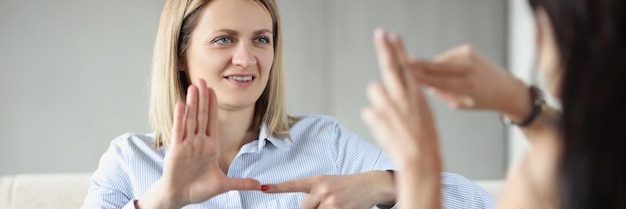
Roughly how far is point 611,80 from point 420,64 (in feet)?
0.78

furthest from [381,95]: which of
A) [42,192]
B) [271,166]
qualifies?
[42,192]

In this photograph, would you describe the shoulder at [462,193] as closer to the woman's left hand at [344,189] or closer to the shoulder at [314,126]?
the woman's left hand at [344,189]

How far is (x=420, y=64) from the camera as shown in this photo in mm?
1102

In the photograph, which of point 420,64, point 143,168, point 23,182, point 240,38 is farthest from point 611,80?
point 23,182

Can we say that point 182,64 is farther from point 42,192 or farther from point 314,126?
point 42,192

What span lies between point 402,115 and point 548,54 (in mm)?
179

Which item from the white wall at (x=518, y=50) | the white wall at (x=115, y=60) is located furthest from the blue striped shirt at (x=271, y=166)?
the white wall at (x=518, y=50)

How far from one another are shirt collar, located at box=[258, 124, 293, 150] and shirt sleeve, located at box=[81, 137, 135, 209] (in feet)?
1.10

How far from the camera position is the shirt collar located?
2236mm

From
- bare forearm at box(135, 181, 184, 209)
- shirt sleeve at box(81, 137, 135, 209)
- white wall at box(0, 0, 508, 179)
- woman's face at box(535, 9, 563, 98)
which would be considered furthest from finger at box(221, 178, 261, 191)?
white wall at box(0, 0, 508, 179)

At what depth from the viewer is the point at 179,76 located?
2.28 m

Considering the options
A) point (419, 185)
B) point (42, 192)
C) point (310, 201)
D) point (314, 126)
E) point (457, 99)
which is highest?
point (457, 99)

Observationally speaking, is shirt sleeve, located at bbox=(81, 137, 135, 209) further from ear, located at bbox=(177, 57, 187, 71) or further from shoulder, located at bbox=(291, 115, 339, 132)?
shoulder, located at bbox=(291, 115, 339, 132)

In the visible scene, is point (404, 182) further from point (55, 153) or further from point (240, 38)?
point (55, 153)
